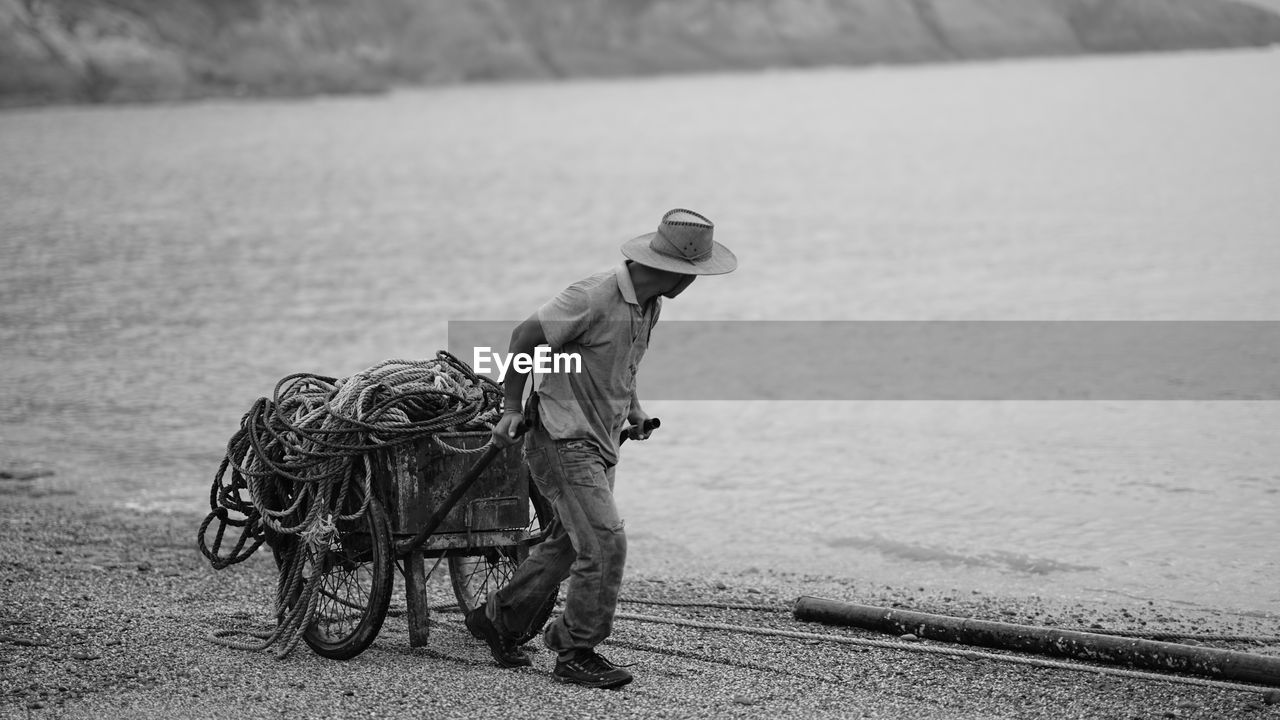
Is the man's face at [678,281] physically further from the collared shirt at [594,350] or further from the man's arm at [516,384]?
the man's arm at [516,384]

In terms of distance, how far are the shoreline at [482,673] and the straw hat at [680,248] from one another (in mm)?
1727

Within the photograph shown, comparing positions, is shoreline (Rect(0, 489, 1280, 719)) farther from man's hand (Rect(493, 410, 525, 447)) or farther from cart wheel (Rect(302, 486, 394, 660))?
man's hand (Rect(493, 410, 525, 447))

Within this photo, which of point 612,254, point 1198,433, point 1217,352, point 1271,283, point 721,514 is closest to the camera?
point 721,514

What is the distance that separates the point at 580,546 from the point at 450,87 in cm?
19219

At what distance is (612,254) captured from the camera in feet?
104

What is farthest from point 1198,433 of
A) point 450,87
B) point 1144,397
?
point 450,87

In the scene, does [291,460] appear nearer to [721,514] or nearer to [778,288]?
[721,514]

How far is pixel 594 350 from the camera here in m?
5.74

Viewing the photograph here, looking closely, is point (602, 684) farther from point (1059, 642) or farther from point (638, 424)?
point (1059, 642)
